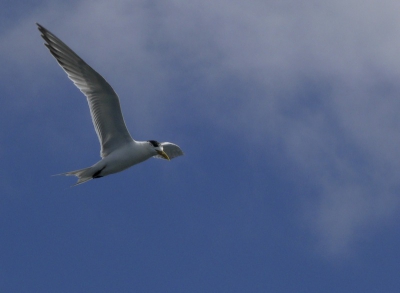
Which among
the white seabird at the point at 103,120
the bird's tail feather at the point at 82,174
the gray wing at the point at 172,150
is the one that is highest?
the gray wing at the point at 172,150

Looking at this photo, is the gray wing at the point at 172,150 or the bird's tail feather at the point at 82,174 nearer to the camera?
the bird's tail feather at the point at 82,174

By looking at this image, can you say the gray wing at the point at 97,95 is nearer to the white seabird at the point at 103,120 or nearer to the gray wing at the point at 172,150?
the white seabird at the point at 103,120

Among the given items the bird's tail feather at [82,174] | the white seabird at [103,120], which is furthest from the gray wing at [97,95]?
the bird's tail feather at [82,174]

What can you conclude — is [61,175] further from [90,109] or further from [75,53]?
[75,53]

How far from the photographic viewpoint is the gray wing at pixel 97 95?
18219 mm

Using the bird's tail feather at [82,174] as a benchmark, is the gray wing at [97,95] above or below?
above

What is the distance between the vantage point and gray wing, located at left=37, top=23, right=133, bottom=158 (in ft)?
59.8

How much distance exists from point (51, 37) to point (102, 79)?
1.64 metres

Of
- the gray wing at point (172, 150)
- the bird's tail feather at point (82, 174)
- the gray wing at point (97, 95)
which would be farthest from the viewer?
the gray wing at point (172, 150)

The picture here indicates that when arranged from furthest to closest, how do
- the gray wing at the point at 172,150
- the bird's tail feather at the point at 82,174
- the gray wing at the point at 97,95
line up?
the gray wing at the point at 172,150 → the bird's tail feather at the point at 82,174 → the gray wing at the point at 97,95

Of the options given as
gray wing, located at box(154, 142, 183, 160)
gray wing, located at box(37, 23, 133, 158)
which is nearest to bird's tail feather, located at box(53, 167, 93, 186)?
gray wing, located at box(37, 23, 133, 158)

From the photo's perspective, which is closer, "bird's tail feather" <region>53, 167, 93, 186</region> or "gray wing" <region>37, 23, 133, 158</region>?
"gray wing" <region>37, 23, 133, 158</region>

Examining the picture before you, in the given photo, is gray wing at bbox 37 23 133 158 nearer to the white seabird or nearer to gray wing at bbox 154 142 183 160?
the white seabird

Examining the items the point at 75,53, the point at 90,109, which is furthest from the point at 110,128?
the point at 75,53
